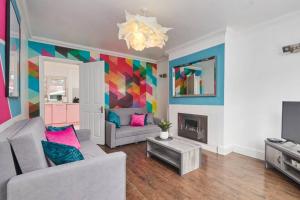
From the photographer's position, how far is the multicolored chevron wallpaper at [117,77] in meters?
3.53

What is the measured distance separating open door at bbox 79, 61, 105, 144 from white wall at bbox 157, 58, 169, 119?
2.24m

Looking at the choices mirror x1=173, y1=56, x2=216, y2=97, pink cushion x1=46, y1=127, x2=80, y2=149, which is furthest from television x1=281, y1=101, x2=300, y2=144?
pink cushion x1=46, y1=127, x2=80, y2=149

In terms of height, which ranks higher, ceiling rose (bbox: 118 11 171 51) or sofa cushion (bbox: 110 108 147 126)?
ceiling rose (bbox: 118 11 171 51)

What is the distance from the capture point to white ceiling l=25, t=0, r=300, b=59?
2.25 meters

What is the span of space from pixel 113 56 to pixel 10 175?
399 cm

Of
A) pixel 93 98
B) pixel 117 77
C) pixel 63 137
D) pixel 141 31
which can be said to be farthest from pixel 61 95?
pixel 141 31

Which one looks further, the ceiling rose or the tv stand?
the tv stand

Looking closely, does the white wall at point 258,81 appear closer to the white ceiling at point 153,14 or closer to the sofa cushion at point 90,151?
the white ceiling at point 153,14

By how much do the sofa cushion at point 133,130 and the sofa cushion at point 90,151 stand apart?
3.79ft

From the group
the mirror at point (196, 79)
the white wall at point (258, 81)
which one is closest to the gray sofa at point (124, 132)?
the mirror at point (196, 79)

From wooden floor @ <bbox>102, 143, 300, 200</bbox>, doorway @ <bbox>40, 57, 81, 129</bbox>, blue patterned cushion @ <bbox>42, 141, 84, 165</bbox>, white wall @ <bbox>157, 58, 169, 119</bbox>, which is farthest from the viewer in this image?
doorway @ <bbox>40, 57, 81, 129</bbox>

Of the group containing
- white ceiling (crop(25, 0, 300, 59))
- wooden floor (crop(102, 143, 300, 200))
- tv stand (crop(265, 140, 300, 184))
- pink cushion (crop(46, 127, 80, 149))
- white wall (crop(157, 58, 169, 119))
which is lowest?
wooden floor (crop(102, 143, 300, 200))

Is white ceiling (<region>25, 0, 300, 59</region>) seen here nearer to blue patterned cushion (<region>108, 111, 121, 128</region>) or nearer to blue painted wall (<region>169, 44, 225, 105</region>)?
blue painted wall (<region>169, 44, 225, 105</region>)

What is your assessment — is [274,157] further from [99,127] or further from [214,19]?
[99,127]
